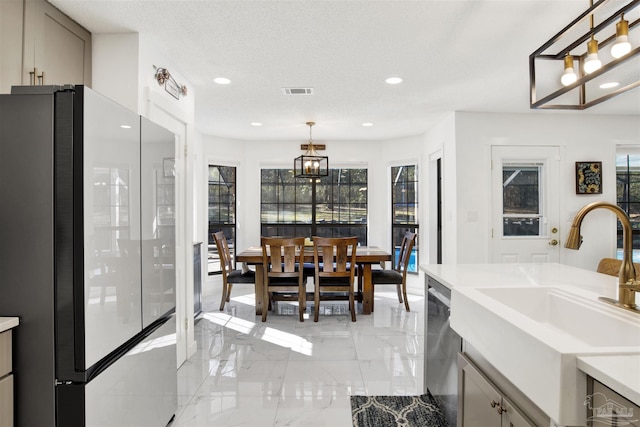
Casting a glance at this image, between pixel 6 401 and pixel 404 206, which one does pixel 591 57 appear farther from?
pixel 404 206

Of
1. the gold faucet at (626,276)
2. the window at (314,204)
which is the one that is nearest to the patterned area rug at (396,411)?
the gold faucet at (626,276)

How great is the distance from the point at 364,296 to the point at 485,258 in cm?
146

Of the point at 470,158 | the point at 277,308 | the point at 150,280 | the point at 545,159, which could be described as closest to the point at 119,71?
the point at 150,280

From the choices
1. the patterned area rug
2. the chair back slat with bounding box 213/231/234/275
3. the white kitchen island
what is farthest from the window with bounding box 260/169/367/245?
the white kitchen island

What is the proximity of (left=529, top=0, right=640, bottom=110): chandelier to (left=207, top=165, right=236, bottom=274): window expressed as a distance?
14.5 ft

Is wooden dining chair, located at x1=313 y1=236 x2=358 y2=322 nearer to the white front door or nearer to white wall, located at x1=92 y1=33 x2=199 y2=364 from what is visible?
white wall, located at x1=92 y1=33 x2=199 y2=364

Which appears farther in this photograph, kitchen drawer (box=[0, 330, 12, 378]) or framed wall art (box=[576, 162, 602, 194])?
framed wall art (box=[576, 162, 602, 194])

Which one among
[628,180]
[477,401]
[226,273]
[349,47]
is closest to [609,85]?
[628,180]

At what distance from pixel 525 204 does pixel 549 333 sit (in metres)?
3.75

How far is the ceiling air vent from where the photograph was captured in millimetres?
3450

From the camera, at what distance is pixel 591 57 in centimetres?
147

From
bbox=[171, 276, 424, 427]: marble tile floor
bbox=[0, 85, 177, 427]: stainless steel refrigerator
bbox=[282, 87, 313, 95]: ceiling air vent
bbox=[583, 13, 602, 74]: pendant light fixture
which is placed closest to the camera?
bbox=[0, 85, 177, 427]: stainless steel refrigerator

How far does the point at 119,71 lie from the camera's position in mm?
2369

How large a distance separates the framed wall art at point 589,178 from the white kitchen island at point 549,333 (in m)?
2.68
